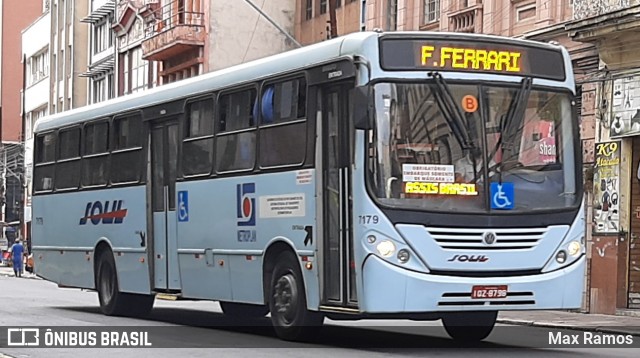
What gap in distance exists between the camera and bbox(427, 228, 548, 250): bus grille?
13992 millimetres

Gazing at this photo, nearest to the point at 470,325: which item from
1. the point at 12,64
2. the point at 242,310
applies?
the point at 242,310

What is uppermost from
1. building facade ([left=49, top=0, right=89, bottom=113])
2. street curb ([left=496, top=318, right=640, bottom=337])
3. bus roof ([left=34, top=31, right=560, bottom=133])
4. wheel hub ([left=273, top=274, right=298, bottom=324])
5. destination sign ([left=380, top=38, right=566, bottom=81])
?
building facade ([left=49, top=0, right=89, bottom=113])

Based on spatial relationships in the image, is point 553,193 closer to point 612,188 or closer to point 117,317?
point 117,317

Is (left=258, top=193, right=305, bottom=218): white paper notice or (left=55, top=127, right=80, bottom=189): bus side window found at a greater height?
(left=55, top=127, right=80, bottom=189): bus side window

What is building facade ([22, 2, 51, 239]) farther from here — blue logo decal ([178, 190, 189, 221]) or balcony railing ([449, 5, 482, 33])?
blue logo decal ([178, 190, 189, 221])

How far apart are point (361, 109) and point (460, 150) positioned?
1177mm

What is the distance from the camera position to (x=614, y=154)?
25.1 meters

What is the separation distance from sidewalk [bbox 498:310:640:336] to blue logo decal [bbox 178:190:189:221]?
6.75 meters

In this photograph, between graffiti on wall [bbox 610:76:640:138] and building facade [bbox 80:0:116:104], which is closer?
graffiti on wall [bbox 610:76:640:138]

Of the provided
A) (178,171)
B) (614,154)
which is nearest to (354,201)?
(178,171)

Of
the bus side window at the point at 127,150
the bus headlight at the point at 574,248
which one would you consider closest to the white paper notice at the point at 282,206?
the bus headlight at the point at 574,248

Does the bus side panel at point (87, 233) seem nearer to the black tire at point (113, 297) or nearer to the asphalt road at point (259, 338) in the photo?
the black tire at point (113, 297)

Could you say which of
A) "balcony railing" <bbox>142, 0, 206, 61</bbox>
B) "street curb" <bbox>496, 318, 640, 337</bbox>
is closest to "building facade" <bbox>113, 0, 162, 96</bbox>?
"balcony railing" <bbox>142, 0, 206, 61</bbox>

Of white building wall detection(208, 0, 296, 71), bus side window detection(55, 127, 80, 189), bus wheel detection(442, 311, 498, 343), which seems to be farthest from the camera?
white building wall detection(208, 0, 296, 71)
